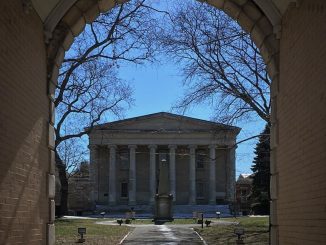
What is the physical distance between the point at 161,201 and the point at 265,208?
19.8 metres

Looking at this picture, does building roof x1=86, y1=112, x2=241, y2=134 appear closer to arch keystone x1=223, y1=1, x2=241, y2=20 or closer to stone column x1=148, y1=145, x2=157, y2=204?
stone column x1=148, y1=145, x2=157, y2=204

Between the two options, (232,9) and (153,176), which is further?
(153,176)

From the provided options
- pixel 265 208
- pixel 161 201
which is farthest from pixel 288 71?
pixel 265 208

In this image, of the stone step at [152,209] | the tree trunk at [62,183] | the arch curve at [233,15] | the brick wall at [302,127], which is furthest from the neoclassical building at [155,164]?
the brick wall at [302,127]

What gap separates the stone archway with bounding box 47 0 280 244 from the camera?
1009 cm

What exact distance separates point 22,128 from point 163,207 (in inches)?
1735

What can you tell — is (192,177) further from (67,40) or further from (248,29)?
(67,40)

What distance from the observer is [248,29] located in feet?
35.5

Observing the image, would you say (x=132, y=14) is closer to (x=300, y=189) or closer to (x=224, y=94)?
(x=224, y=94)

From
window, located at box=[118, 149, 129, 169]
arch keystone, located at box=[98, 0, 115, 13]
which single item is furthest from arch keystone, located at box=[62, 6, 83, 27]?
window, located at box=[118, 149, 129, 169]

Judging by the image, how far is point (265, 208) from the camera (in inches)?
2628

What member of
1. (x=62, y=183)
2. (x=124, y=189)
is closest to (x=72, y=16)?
(x=62, y=183)

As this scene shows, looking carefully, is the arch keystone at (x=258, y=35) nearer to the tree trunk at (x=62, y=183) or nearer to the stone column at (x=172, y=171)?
the tree trunk at (x=62, y=183)

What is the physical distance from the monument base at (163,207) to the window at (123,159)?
4805 cm
